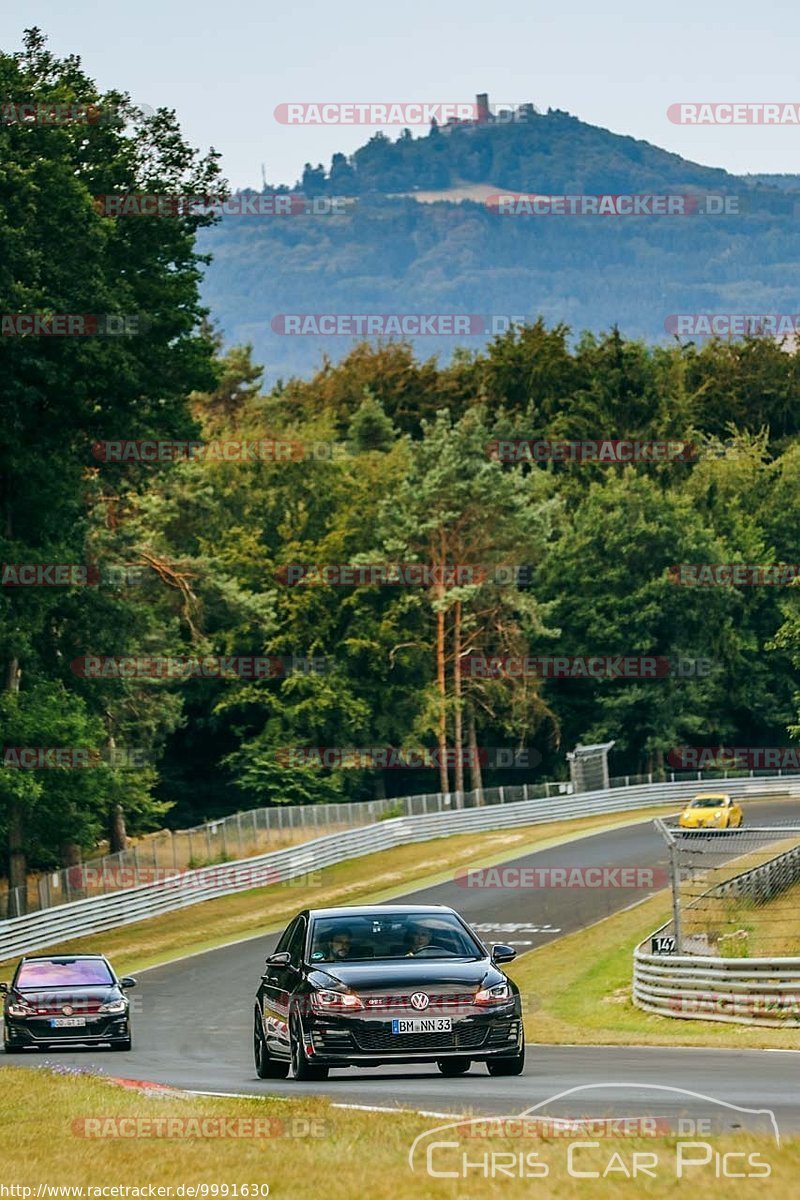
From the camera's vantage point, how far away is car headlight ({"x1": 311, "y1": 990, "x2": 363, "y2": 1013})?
15.9 m

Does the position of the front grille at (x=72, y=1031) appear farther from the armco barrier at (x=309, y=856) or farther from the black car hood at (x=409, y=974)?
the armco barrier at (x=309, y=856)

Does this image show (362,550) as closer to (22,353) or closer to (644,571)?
(644,571)

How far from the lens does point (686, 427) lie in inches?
4419

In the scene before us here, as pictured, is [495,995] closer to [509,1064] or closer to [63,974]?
[509,1064]

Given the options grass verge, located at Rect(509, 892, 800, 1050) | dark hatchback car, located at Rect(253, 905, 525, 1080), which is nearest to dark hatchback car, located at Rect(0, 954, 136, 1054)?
grass verge, located at Rect(509, 892, 800, 1050)

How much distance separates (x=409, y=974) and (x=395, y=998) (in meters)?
0.28

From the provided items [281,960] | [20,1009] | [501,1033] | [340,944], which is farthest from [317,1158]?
[20,1009]

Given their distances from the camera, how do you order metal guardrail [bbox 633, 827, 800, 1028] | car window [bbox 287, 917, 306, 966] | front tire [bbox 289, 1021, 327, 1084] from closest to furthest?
front tire [bbox 289, 1021, 327, 1084], car window [bbox 287, 917, 306, 966], metal guardrail [bbox 633, 827, 800, 1028]

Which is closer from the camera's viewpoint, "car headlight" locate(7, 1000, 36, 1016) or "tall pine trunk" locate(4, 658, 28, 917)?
"car headlight" locate(7, 1000, 36, 1016)

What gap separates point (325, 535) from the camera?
9281 cm

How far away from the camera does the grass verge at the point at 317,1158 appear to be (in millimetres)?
9172

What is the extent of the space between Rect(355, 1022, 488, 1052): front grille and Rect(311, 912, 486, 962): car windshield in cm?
87

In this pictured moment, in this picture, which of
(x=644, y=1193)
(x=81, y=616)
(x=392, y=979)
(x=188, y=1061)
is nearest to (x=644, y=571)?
(x=81, y=616)

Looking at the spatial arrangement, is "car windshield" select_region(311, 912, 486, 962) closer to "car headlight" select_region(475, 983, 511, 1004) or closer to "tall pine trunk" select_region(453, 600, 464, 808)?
"car headlight" select_region(475, 983, 511, 1004)
